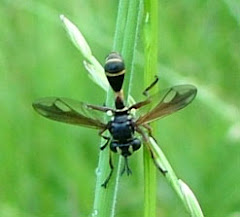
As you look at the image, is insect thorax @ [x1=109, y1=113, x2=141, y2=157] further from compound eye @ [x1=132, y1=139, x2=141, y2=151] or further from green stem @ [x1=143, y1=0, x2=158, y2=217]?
green stem @ [x1=143, y1=0, x2=158, y2=217]

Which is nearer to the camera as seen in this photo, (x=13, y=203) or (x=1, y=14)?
(x=13, y=203)

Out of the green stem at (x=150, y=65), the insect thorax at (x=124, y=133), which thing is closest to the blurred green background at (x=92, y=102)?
the insect thorax at (x=124, y=133)

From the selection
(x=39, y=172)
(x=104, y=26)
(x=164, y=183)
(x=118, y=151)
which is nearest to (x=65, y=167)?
(x=39, y=172)

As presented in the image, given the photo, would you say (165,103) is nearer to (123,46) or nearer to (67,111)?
(67,111)

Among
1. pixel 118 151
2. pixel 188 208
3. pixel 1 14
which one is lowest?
pixel 188 208

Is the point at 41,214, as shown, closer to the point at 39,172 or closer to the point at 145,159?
the point at 39,172

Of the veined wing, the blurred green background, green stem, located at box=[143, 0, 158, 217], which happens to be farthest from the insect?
the blurred green background

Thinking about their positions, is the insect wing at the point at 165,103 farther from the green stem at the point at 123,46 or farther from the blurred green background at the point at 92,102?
the blurred green background at the point at 92,102
